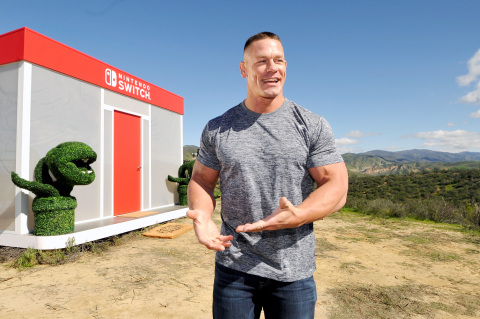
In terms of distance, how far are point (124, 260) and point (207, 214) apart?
4987mm

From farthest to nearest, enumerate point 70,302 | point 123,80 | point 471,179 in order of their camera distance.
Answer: point 471,179
point 123,80
point 70,302

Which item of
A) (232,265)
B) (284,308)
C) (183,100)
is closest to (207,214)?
(232,265)

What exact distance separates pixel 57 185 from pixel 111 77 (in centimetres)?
339

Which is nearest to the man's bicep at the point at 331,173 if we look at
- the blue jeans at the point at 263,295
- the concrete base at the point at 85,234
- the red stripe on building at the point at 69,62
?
the blue jeans at the point at 263,295

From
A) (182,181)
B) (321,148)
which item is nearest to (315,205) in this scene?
(321,148)

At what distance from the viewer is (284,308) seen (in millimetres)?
1238

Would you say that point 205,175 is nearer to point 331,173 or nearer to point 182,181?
point 331,173

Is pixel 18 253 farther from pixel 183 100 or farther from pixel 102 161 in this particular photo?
pixel 183 100

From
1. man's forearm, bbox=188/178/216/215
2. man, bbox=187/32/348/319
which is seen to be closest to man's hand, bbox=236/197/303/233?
man, bbox=187/32/348/319

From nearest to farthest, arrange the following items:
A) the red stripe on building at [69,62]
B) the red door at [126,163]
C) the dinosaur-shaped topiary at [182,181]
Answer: the red stripe on building at [69,62]
the red door at [126,163]
the dinosaur-shaped topiary at [182,181]

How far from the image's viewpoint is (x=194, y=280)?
182 inches

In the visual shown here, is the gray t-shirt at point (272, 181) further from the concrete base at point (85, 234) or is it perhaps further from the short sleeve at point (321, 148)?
the concrete base at point (85, 234)

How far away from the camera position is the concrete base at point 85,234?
5.45m

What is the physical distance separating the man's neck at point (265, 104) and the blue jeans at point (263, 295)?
73cm
